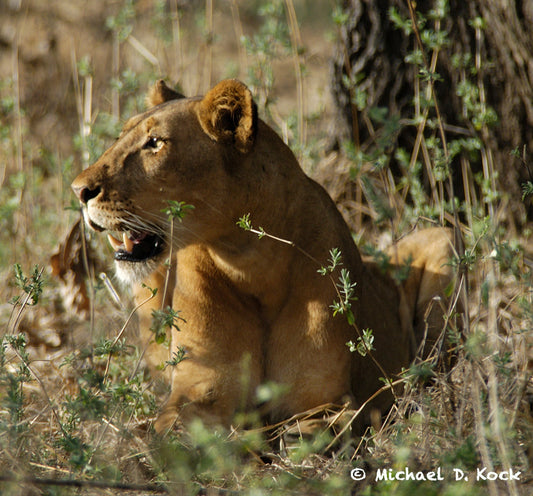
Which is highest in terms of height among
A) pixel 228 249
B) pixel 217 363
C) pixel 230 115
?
pixel 230 115

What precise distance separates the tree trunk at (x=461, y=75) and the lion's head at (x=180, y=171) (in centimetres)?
167

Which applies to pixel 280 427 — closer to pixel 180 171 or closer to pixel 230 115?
pixel 180 171

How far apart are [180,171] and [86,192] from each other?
369 mm

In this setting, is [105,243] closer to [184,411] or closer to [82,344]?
[82,344]

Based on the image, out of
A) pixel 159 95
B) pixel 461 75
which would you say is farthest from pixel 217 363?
pixel 461 75

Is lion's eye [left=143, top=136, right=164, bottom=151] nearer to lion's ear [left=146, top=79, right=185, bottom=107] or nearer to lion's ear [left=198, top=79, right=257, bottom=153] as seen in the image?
lion's ear [left=198, top=79, right=257, bottom=153]

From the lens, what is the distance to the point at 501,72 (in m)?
4.98

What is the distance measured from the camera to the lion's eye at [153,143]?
3225mm

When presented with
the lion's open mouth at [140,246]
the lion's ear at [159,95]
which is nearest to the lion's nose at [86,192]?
the lion's open mouth at [140,246]

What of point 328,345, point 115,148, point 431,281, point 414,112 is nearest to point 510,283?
point 431,281

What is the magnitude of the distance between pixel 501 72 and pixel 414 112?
579 millimetres

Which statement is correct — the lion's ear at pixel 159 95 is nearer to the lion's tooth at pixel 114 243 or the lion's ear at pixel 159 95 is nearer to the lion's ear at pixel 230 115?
the lion's ear at pixel 230 115

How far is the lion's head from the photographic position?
3.16 metres

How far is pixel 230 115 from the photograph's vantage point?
3.25m
